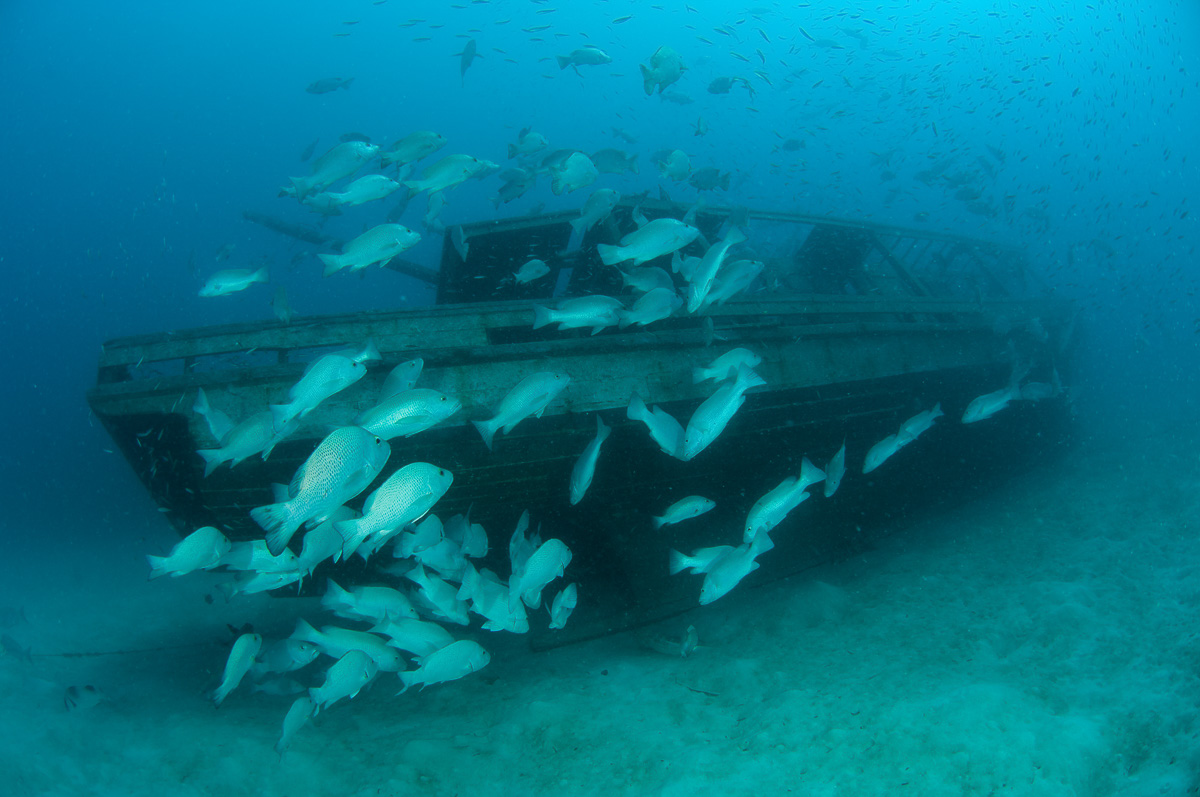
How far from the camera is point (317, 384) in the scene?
283cm

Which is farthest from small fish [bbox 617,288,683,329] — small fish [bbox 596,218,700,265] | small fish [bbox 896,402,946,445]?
small fish [bbox 896,402,946,445]

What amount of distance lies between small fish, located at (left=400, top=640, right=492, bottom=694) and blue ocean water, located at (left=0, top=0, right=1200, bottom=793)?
54.2 metres

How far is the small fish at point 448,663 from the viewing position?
11.5 ft

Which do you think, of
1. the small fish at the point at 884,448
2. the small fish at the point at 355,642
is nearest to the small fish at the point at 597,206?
the small fish at the point at 884,448

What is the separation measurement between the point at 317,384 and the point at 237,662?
2384mm

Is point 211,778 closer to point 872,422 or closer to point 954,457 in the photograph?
point 872,422

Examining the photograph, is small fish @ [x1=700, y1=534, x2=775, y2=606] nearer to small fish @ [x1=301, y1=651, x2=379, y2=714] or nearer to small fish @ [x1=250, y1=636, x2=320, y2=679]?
small fish @ [x1=301, y1=651, x2=379, y2=714]

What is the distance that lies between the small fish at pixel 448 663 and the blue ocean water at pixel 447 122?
5417cm

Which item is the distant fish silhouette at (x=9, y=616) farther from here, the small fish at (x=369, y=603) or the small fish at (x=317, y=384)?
the small fish at (x=317, y=384)

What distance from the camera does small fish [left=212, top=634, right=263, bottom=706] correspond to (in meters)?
3.68

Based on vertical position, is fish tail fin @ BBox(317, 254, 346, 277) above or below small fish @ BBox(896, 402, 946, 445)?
above

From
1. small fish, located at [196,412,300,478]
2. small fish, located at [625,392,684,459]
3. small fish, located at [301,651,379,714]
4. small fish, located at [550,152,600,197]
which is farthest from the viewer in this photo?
small fish, located at [550,152,600,197]

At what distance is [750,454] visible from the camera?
5492 mm

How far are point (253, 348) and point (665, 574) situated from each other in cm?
461
